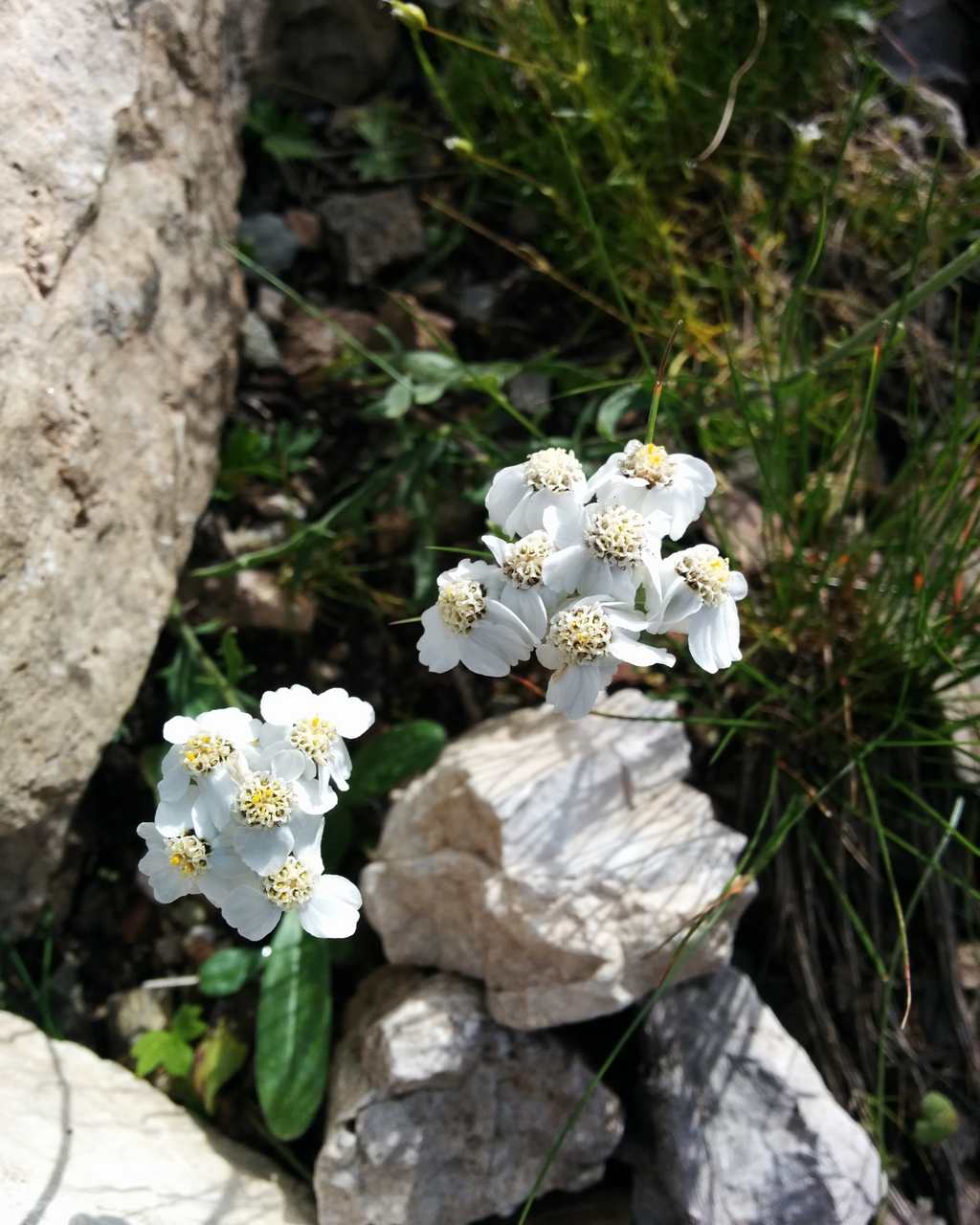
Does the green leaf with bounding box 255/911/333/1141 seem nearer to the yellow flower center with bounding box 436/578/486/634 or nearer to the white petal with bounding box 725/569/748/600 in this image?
the yellow flower center with bounding box 436/578/486/634

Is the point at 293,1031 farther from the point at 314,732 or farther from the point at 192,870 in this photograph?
the point at 314,732

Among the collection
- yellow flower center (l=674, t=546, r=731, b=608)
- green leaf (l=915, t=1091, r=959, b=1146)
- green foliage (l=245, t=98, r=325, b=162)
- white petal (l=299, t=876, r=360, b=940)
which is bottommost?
green leaf (l=915, t=1091, r=959, b=1146)

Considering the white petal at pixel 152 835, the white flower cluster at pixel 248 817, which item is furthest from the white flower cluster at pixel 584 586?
the white petal at pixel 152 835

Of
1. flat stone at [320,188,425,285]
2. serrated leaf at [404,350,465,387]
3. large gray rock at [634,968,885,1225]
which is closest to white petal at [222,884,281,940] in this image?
large gray rock at [634,968,885,1225]

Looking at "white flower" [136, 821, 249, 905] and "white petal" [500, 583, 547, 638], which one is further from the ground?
"white petal" [500, 583, 547, 638]

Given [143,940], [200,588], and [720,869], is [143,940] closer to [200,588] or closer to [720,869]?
[200,588]

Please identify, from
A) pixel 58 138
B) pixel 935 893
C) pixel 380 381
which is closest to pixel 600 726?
pixel 935 893
